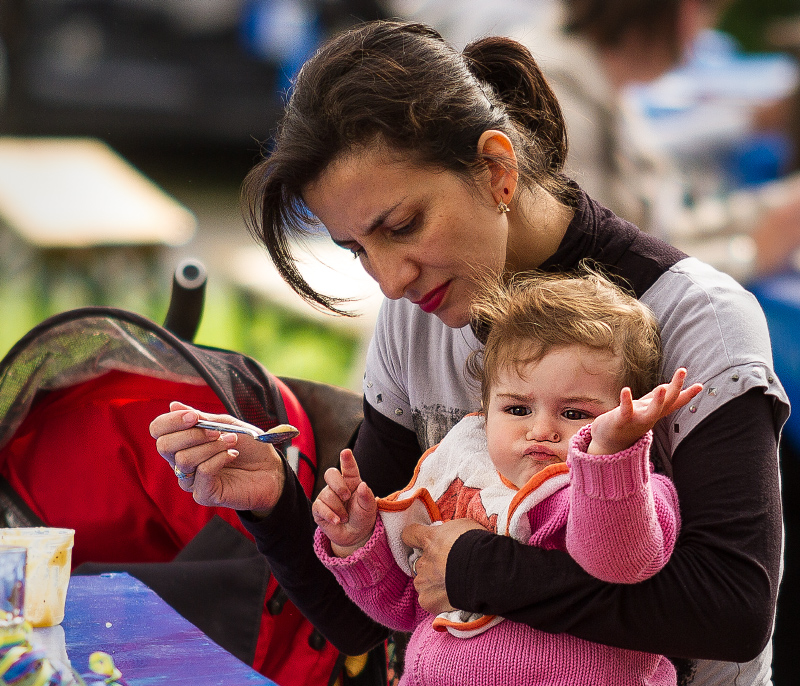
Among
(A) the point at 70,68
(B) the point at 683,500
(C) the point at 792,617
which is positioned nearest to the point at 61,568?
(B) the point at 683,500

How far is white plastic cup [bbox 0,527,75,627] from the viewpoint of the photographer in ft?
3.98

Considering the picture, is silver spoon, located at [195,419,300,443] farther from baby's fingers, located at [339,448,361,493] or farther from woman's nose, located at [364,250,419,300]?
woman's nose, located at [364,250,419,300]

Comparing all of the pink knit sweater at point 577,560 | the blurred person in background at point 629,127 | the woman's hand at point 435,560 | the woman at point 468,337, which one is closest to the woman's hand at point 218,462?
the woman at point 468,337

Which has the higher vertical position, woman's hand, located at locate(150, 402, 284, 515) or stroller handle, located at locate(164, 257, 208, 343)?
woman's hand, located at locate(150, 402, 284, 515)

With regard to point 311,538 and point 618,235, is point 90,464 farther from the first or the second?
point 618,235

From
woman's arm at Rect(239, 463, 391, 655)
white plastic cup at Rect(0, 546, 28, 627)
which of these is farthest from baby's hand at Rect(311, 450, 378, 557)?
white plastic cup at Rect(0, 546, 28, 627)

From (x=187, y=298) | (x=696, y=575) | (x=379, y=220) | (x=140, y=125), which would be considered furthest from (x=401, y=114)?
(x=140, y=125)

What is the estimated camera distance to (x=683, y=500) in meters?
1.17

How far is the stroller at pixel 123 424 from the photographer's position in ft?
5.56

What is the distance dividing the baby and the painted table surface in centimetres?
21

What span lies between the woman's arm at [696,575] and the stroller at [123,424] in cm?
59

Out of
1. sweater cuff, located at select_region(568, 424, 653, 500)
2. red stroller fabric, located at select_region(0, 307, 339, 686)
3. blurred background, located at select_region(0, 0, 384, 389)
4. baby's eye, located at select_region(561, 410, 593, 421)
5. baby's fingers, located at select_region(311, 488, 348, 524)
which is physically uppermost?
sweater cuff, located at select_region(568, 424, 653, 500)

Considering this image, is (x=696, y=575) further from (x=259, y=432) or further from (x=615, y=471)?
(x=259, y=432)

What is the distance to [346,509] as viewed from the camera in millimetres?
1302
